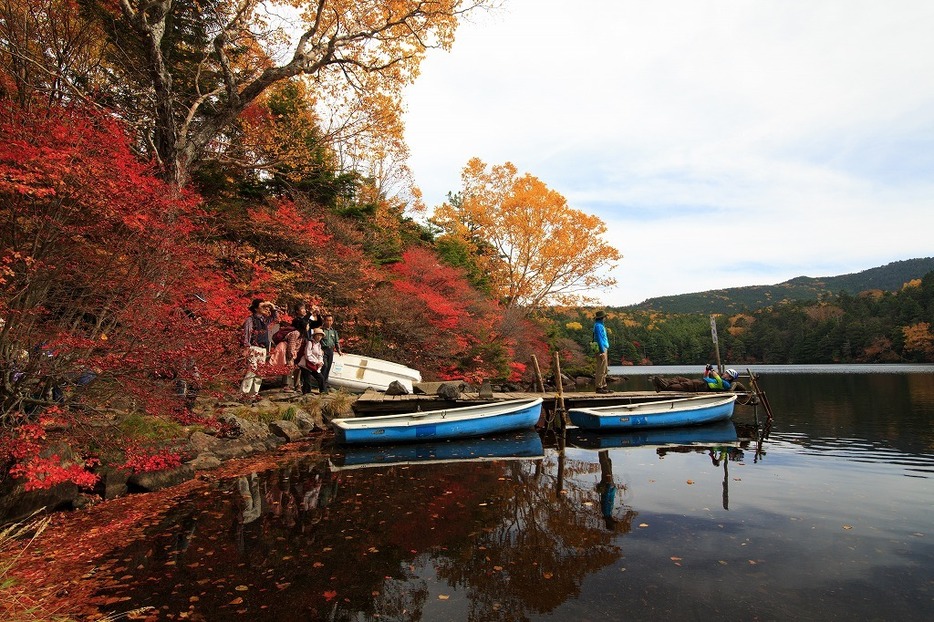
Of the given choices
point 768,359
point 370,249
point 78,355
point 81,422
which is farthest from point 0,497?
point 768,359

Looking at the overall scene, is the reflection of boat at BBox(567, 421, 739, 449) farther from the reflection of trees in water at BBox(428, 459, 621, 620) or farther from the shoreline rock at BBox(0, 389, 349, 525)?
the shoreline rock at BBox(0, 389, 349, 525)

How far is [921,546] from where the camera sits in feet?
17.7

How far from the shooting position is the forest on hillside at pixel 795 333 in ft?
213

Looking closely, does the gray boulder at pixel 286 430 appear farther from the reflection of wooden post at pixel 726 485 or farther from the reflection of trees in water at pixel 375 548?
the reflection of wooden post at pixel 726 485

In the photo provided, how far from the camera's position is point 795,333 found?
83875 millimetres

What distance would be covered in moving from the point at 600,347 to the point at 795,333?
87708 millimetres

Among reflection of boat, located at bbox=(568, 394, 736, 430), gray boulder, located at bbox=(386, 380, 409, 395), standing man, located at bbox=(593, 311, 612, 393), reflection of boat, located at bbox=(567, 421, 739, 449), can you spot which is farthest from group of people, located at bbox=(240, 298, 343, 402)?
standing man, located at bbox=(593, 311, 612, 393)

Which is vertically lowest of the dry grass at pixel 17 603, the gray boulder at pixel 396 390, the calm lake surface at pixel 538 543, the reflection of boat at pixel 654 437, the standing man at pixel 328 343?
the reflection of boat at pixel 654 437

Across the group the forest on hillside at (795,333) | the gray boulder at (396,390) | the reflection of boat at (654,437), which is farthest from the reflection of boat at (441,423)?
the forest on hillside at (795,333)

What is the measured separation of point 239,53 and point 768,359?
97.3m

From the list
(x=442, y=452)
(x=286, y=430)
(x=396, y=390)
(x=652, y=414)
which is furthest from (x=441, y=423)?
(x=652, y=414)

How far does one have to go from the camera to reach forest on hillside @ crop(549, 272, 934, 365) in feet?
213

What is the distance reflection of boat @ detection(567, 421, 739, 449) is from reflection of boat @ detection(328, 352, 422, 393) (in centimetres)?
527

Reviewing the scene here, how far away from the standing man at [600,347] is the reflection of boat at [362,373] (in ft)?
19.2
